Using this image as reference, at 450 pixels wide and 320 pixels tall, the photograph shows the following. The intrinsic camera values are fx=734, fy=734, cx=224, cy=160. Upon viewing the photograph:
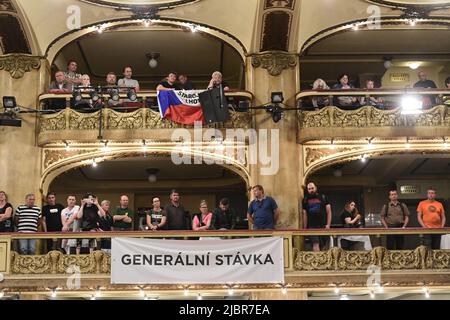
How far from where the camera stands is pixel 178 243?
14688 millimetres

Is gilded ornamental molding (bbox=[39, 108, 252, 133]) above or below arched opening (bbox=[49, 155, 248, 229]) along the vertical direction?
above

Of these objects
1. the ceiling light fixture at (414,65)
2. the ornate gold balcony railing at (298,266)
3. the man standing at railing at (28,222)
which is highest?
the ceiling light fixture at (414,65)

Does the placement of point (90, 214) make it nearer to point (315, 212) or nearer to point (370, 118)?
point (315, 212)

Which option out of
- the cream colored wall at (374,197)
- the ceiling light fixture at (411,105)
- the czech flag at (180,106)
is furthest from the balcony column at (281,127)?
the cream colored wall at (374,197)

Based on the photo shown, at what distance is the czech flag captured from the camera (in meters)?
17.5

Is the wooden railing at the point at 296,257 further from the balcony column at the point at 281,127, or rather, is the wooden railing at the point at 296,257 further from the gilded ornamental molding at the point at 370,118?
the gilded ornamental molding at the point at 370,118

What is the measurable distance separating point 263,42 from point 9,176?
712cm

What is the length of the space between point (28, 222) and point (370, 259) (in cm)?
725

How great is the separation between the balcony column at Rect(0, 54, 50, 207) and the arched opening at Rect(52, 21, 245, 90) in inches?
47.9

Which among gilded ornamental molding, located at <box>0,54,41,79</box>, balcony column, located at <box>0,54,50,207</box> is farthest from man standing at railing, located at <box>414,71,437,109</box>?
gilded ornamental molding, located at <box>0,54,41,79</box>

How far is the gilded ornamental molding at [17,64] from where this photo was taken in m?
18.6

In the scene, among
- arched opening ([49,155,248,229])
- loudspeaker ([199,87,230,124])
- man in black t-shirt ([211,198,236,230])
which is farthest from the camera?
arched opening ([49,155,248,229])

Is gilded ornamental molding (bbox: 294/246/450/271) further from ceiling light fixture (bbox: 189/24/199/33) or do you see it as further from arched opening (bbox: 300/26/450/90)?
ceiling light fixture (bbox: 189/24/199/33)
